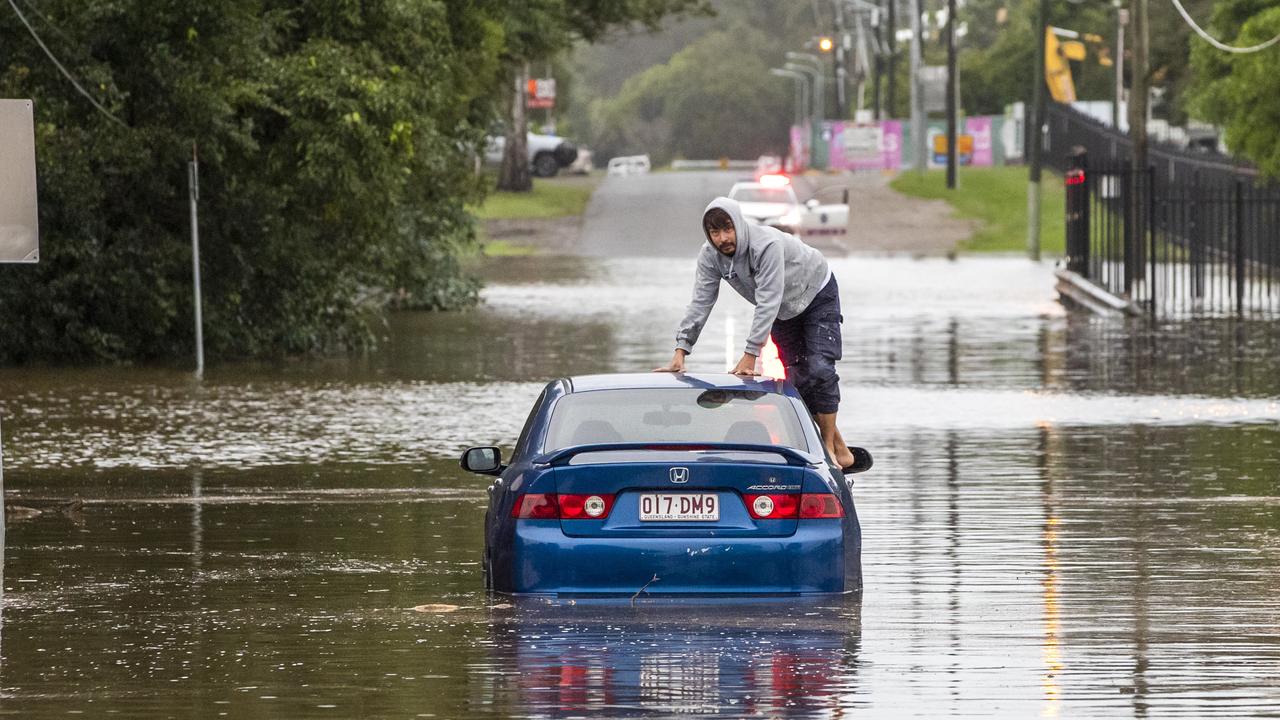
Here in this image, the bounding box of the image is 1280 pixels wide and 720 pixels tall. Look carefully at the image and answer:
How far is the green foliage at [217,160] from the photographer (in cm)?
2248

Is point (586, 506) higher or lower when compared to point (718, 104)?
lower

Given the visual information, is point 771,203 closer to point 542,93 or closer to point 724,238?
point 542,93

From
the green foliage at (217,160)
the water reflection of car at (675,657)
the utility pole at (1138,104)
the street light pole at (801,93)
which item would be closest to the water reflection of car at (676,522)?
the water reflection of car at (675,657)

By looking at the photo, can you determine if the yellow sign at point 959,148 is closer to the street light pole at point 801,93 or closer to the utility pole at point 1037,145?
the street light pole at point 801,93

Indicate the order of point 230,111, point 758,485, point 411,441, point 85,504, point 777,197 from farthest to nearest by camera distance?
point 777,197 → point 230,111 → point 411,441 → point 85,504 → point 758,485

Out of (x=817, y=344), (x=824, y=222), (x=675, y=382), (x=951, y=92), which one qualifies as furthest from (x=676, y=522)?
(x=951, y=92)

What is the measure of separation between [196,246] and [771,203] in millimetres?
33671

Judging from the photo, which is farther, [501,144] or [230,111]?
[501,144]

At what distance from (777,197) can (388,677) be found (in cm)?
4757

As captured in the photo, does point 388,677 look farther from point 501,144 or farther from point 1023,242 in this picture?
point 501,144

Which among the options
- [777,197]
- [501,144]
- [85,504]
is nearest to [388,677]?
[85,504]

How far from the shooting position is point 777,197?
55.3 meters

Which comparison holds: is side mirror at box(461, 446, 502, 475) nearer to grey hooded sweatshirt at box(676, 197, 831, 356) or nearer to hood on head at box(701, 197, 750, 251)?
grey hooded sweatshirt at box(676, 197, 831, 356)

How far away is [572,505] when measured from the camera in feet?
28.9
